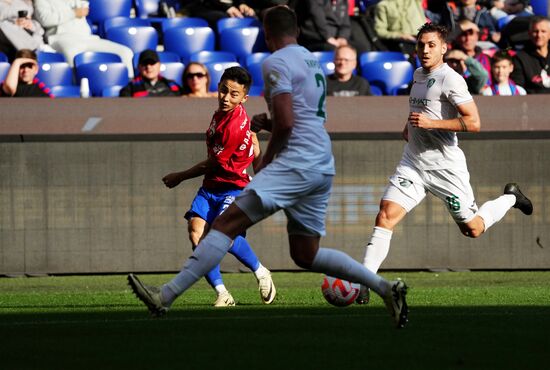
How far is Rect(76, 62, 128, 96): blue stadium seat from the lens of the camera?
16.7m

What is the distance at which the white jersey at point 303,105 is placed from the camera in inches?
299

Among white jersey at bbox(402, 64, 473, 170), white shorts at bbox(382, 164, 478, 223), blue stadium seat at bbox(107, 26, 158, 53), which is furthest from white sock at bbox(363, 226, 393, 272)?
blue stadium seat at bbox(107, 26, 158, 53)

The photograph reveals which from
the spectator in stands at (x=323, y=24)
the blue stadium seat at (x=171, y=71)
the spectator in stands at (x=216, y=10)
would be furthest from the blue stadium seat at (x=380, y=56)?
the blue stadium seat at (x=171, y=71)

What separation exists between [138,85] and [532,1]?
838cm

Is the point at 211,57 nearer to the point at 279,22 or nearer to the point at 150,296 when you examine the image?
the point at 279,22

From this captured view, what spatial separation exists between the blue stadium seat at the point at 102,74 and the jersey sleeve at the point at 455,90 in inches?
291

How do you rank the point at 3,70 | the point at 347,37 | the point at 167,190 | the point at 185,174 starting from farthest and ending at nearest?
the point at 347,37
the point at 3,70
the point at 167,190
the point at 185,174

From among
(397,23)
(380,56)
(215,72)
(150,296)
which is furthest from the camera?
(397,23)

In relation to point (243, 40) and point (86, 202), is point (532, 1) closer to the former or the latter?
point (243, 40)

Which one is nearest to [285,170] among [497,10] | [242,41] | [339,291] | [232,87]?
[339,291]

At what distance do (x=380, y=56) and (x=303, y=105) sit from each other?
400 inches

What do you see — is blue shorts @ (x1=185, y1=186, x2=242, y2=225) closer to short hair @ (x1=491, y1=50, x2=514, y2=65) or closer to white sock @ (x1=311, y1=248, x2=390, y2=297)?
white sock @ (x1=311, y1=248, x2=390, y2=297)

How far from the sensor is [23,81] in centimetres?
1516

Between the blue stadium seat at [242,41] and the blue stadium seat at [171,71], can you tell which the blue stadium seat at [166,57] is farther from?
the blue stadium seat at [242,41]
